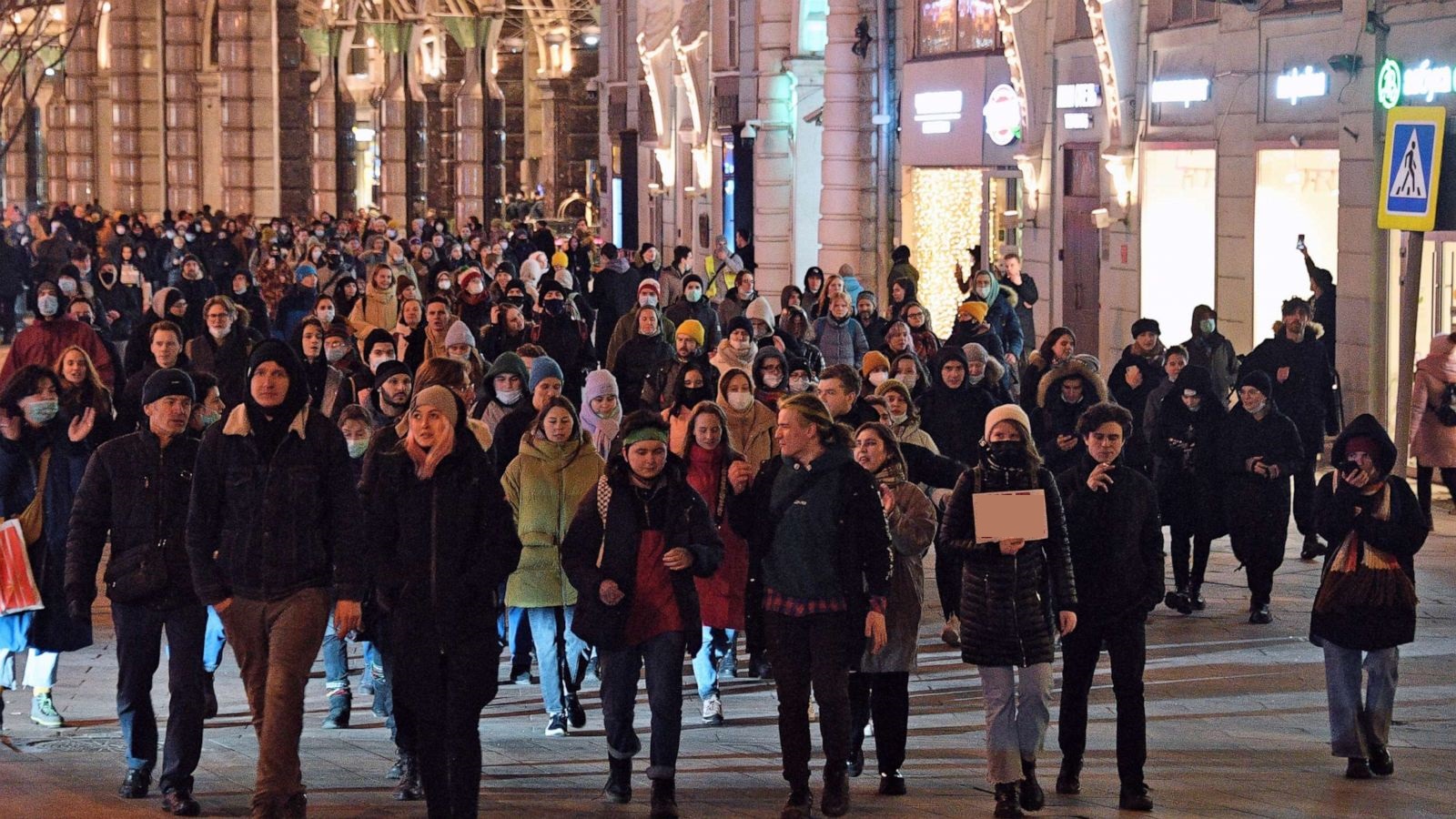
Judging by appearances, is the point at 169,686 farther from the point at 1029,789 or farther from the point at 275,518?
the point at 1029,789

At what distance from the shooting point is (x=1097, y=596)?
29.6 feet

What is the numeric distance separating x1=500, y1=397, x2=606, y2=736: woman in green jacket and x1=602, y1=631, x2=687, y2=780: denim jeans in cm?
165

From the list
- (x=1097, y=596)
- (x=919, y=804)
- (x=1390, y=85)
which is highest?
(x=1390, y=85)

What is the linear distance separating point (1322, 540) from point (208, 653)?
27.0 ft

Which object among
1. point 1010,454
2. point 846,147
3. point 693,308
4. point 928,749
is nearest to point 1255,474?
point 928,749

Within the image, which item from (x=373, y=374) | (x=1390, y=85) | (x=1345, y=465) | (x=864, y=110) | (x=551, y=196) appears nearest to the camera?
(x=1345, y=465)

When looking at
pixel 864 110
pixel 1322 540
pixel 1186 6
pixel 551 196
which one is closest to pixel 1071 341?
pixel 1322 540

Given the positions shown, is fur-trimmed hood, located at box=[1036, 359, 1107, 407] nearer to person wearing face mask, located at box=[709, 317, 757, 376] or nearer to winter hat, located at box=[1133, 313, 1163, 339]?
winter hat, located at box=[1133, 313, 1163, 339]

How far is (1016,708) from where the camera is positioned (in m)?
8.83

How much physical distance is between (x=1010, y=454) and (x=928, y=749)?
199cm

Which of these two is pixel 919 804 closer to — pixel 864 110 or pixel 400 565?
pixel 400 565

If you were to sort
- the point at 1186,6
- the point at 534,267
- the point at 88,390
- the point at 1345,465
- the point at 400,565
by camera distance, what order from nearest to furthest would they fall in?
the point at 400,565, the point at 1345,465, the point at 88,390, the point at 1186,6, the point at 534,267

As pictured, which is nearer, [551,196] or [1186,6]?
[1186,6]

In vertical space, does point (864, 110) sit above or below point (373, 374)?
above
